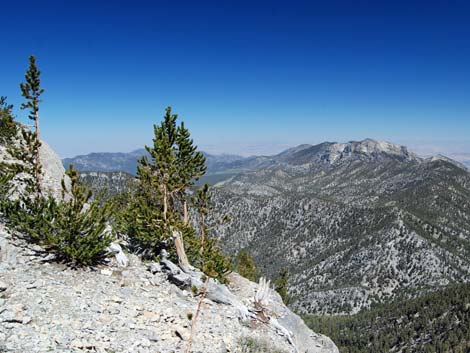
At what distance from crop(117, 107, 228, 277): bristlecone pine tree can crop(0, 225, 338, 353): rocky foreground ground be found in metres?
3.34

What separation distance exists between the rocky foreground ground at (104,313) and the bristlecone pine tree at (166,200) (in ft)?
10.9

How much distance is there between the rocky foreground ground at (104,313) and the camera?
1280cm

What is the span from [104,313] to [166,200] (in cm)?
1197

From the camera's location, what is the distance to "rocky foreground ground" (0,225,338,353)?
12.8 meters

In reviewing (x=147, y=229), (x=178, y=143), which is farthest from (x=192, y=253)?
(x=178, y=143)

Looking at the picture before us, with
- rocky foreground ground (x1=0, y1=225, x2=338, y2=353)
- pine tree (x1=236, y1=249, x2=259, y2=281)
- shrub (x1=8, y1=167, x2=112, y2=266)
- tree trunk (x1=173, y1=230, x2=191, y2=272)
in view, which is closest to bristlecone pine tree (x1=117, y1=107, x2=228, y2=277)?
tree trunk (x1=173, y1=230, x2=191, y2=272)

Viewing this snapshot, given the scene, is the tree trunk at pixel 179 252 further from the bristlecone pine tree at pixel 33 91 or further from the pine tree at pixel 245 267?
the pine tree at pixel 245 267

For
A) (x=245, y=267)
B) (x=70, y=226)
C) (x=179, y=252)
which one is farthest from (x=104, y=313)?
(x=245, y=267)

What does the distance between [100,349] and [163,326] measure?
3.82 metres

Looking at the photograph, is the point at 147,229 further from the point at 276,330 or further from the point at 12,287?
the point at 276,330

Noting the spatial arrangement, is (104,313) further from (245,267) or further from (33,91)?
(245,267)

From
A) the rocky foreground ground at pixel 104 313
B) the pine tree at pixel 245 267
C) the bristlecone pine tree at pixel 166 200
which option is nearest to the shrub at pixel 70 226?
the rocky foreground ground at pixel 104 313

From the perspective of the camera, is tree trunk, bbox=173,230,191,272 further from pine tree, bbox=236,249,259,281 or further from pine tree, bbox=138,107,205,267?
pine tree, bbox=236,249,259,281

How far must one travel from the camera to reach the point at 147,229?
25250 mm
